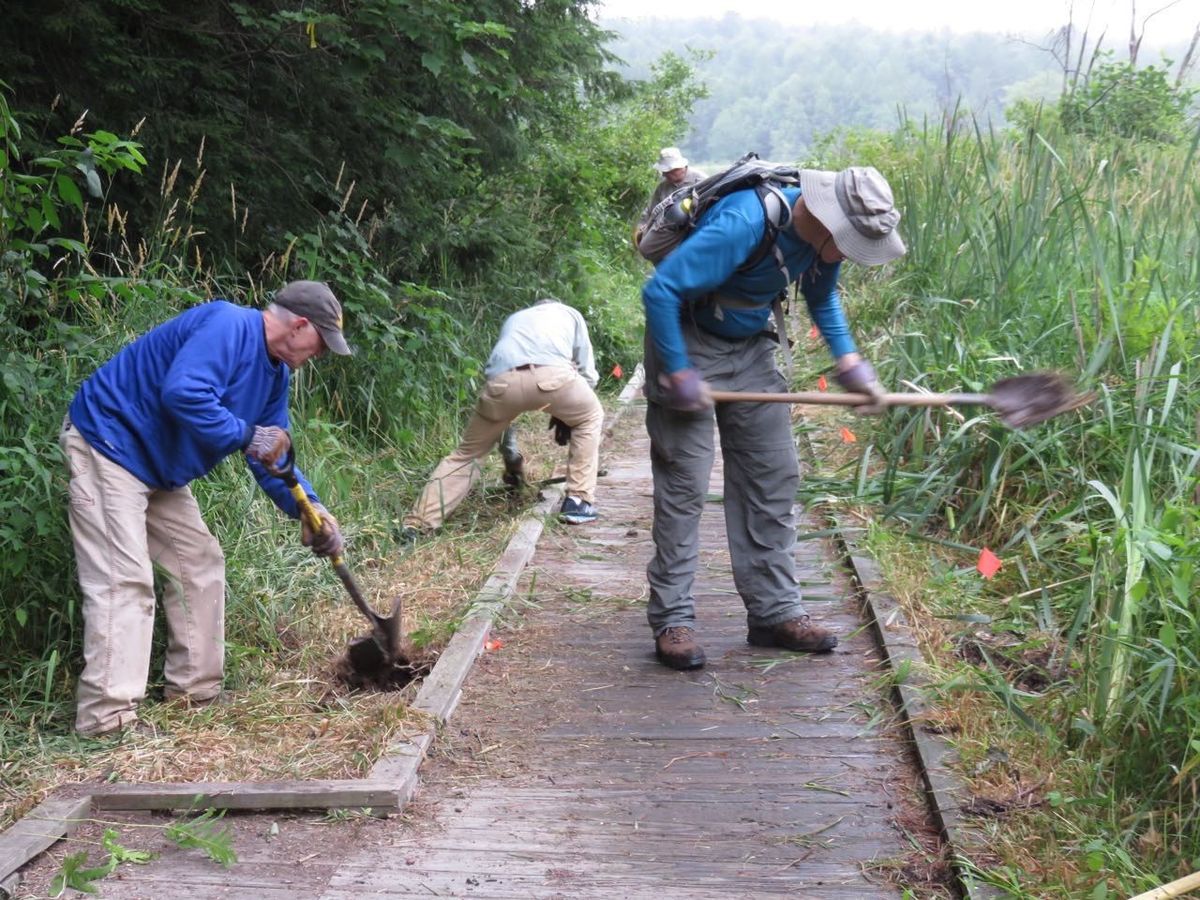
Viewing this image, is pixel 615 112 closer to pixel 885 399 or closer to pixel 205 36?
pixel 205 36

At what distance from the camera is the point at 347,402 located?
27.5 feet

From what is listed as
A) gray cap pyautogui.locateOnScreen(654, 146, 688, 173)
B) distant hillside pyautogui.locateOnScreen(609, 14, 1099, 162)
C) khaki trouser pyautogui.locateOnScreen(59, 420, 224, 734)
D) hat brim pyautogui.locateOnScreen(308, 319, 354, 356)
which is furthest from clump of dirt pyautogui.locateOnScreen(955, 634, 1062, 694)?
distant hillside pyautogui.locateOnScreen(609, 14, 1099, 162)

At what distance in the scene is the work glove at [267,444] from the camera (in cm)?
450

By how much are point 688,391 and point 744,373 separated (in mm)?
556

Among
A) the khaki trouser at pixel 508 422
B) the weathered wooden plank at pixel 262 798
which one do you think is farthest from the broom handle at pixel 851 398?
the khaki trouser at pixel 508 422

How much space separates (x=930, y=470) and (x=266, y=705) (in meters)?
3.65

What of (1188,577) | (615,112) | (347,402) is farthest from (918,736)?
(615,112)

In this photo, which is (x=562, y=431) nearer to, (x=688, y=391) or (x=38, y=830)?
(x=688, y=391)

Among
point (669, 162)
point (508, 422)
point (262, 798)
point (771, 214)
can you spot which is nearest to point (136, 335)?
point (508, 422)

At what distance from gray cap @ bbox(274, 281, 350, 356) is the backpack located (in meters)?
1.19

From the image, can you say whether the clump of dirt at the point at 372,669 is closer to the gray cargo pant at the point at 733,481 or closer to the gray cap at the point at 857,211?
the gray cargo pant at the point at 733,481

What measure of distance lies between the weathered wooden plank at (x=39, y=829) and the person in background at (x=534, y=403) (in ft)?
10.6

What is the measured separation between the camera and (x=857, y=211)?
4.20m

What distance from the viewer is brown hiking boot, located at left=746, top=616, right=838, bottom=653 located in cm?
512
